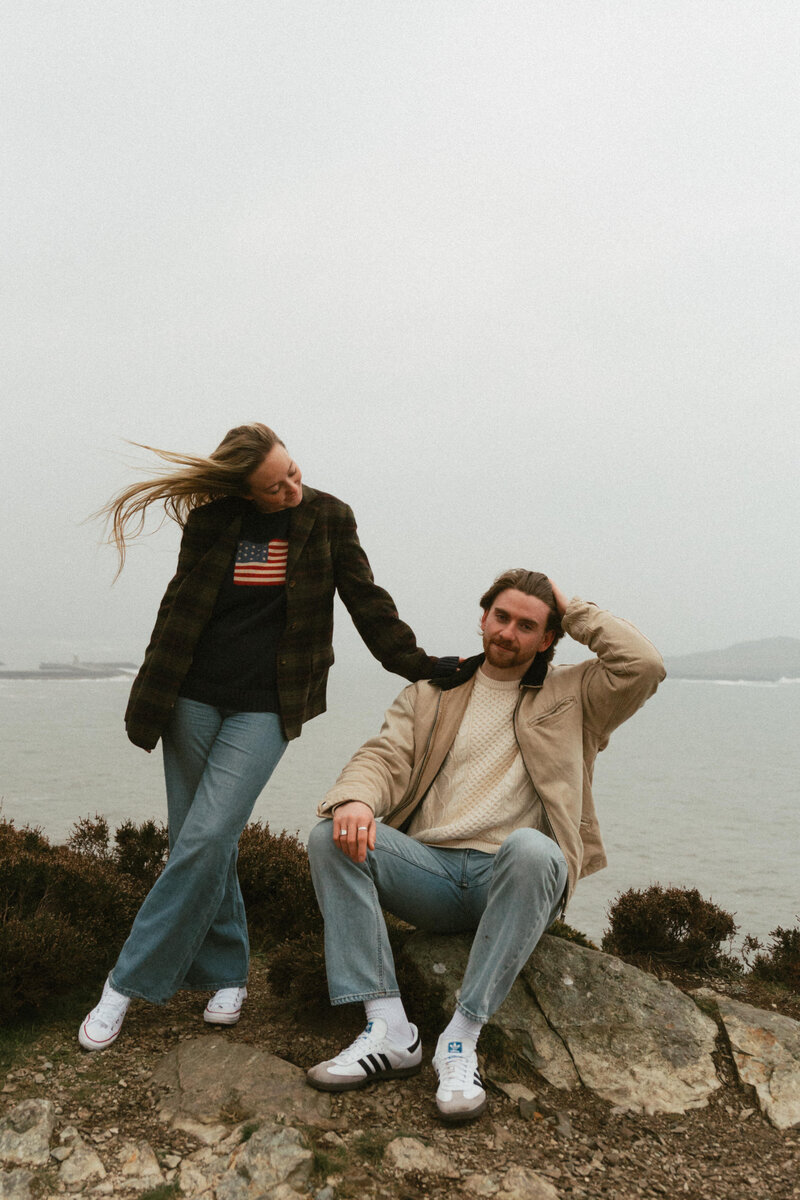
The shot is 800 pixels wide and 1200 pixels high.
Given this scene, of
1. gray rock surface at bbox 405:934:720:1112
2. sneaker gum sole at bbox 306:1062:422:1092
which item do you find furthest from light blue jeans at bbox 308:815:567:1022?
gray rock surface at bbox 405:934:720:1112

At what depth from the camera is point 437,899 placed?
11.7 feet

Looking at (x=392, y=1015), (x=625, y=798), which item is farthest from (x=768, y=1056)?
(x=625, y=798)

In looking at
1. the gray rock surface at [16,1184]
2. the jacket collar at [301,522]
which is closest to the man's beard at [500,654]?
the jacket collar at [301,522]

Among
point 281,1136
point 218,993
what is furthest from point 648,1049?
point 218,993

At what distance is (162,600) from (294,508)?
72 centimetres

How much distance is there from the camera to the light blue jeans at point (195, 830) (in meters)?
3.48

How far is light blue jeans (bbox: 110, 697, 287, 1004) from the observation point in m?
3.48

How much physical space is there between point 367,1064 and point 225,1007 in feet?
2.88

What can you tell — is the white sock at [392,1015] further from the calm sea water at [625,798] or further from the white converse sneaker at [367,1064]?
the calm sea water at [625,798]

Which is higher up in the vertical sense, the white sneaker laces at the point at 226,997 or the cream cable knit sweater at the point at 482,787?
the cream cable knit sweater at the point at 482,787

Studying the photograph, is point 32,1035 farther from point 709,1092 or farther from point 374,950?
point 709,1092

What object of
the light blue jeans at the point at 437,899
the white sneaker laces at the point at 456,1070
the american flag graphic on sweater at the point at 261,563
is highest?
the american flag graphic on sweater at the point at 261,563

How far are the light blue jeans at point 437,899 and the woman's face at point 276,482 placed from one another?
4.54 ft

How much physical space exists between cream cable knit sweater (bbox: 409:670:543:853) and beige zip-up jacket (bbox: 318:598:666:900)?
0.05m
